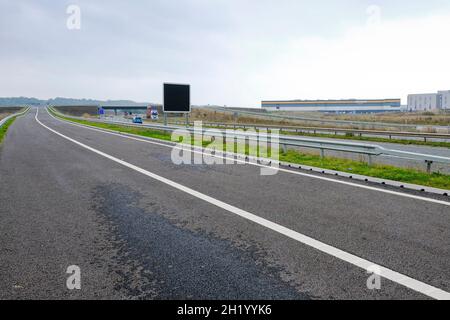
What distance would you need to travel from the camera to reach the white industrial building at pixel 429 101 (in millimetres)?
127750

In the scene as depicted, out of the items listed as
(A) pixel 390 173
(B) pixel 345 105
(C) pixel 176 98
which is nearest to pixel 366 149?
(A) pixel 390 173

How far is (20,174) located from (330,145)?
33.4 feet

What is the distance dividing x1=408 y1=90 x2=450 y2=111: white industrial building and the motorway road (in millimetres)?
141166

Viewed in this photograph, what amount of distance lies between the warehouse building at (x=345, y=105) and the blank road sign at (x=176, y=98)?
95.2 meters

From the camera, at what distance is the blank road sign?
24.0 metres

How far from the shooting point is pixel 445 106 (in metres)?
128

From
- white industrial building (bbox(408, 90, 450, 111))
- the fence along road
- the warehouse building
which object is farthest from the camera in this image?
white industrial building (bbox(408, 90, 450, 111))

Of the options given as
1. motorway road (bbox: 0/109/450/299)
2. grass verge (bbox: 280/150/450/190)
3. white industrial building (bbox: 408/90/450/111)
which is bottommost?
motorway road (bbox: 0/109/450/299)

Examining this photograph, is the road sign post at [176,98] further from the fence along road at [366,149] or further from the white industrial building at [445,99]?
the white industrial building at [445,99]

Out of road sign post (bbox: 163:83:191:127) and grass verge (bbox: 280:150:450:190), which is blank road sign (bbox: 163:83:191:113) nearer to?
road sign post (bbox: 163:83:191:127)

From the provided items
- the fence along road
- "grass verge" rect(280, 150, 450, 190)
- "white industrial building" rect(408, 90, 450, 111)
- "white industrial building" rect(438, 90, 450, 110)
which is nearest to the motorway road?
"grass verge" rect(280, 150, 450, 190)

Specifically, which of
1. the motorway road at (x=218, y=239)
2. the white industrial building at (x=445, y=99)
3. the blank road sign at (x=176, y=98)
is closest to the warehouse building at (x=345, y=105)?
the white industrial building at (x=445, y=99)

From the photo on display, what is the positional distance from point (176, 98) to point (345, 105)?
10184cm

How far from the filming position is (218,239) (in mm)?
4832
